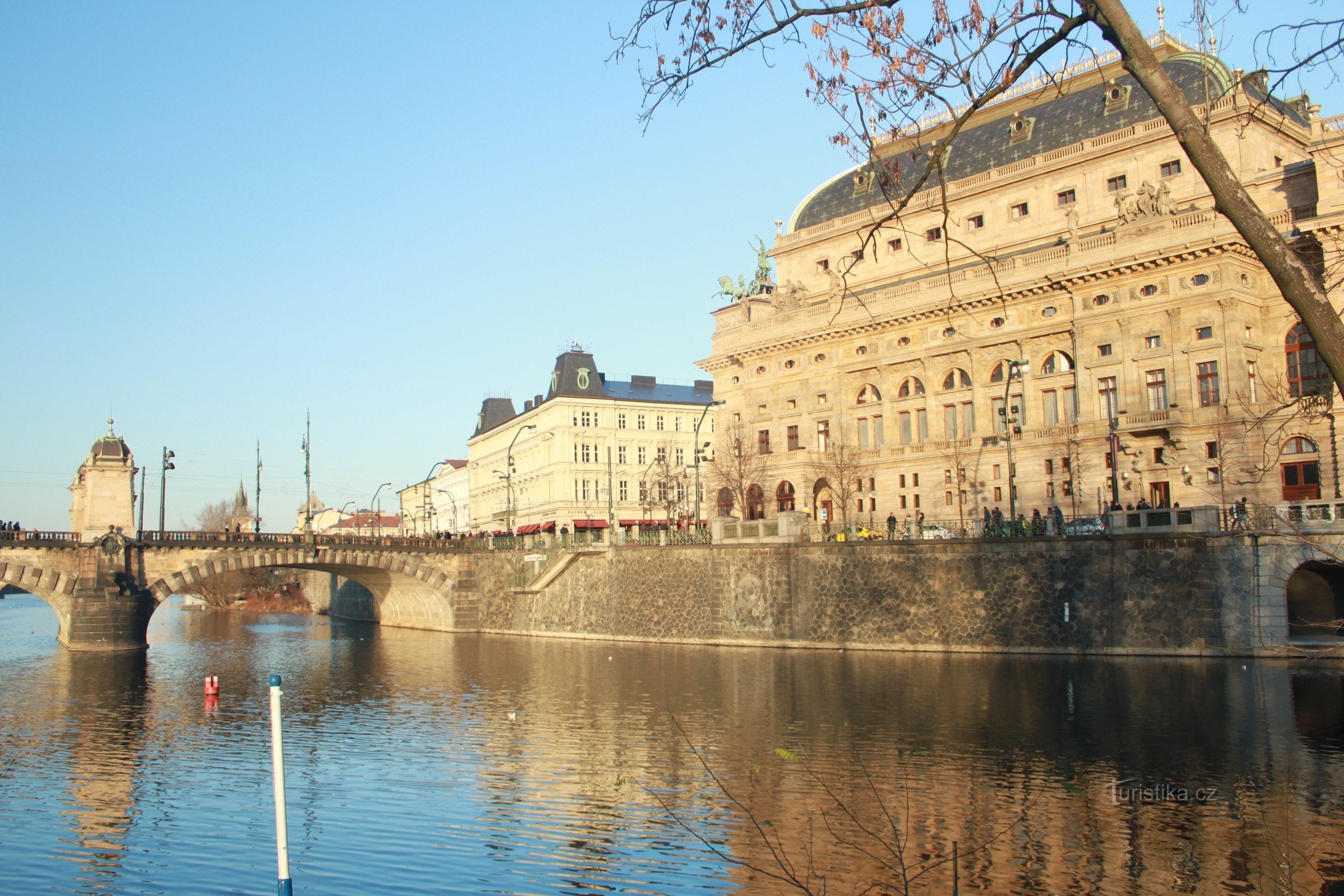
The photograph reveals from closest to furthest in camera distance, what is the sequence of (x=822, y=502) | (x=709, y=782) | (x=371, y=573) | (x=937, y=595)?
(x=709, y=782)
(x=937, y=595)
(x=822, y=502)
(x=371, y=573)

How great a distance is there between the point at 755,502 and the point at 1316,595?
36.9 meters

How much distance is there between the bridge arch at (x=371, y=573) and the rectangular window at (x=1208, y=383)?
1857 inches

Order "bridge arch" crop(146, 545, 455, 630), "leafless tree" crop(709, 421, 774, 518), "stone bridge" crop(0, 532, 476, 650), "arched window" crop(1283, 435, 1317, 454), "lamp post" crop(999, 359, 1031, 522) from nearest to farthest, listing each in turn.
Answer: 1. "lamp post" crop(999, 359, 1031, 522)
2. "arched window" crop(1283, 435, 1317, 454)
3. "stone bridge" crop(0, 532, 476, 650)
4. "bridge arch" crop(146, 545, 455, 630)
5. "leafless tree" crop(709, 421, 774, 518)

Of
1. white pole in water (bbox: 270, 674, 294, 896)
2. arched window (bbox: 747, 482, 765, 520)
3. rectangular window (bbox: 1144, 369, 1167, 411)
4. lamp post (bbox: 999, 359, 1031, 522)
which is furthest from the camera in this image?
arched window (bbox: 747, 482, 765, 520)

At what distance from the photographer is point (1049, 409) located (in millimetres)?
65438

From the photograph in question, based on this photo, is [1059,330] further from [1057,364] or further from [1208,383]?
[1208,383]

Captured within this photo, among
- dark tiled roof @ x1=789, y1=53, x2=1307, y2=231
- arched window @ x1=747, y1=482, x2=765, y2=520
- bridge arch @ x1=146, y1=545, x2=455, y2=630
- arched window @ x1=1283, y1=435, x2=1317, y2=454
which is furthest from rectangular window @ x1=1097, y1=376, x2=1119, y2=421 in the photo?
bridge arch @ x1=146, y1=545, x2=455, y2=630

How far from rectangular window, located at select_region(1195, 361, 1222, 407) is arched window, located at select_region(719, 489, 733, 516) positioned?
33.3 metres

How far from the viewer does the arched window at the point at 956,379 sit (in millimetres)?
68688

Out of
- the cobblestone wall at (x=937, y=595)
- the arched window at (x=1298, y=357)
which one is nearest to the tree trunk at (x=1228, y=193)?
the cobblestone wall at (x=937, y=595)

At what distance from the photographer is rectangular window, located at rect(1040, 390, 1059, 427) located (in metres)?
65.1

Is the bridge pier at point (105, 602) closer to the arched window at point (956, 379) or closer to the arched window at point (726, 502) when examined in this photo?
the arched window at point (726, 502)

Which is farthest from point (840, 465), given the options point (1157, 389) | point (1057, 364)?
point (1157, 389)

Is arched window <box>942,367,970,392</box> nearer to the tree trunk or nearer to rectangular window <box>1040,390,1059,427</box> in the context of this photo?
rectangular window <box>1040,390,1059,427</box>
